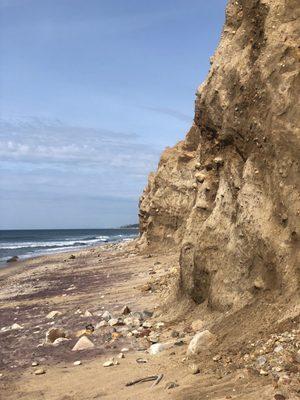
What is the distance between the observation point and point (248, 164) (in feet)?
32.0

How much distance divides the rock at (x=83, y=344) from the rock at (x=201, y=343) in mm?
2838

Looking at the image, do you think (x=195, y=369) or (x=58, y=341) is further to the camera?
(x=58, y=341)

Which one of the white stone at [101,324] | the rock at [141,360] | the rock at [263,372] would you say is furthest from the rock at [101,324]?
the rock at [263,372]

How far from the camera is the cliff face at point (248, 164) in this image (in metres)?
8.52

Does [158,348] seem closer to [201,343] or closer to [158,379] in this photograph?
[201,343]

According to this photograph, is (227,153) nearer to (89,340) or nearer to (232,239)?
(232,239)

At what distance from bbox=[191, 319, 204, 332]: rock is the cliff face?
47cm

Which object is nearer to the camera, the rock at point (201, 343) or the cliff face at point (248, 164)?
the rock at point (201, 343)

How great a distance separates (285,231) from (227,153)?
3218 mm

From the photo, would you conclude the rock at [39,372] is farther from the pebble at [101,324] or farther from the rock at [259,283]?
the rock at [259,283]

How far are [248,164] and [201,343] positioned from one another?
12.3 ft

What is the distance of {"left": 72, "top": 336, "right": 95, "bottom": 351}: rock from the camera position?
10.3m

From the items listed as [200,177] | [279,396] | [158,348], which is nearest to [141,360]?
[158,348]

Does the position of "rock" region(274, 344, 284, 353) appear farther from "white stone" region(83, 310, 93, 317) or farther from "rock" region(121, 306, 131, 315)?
"white stone" region(83, 310, 93, 317)
